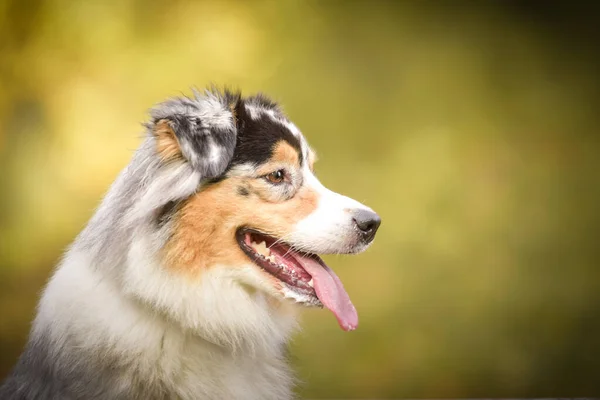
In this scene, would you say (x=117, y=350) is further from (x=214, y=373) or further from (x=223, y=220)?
(x=223, y=220)

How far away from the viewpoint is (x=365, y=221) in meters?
2.11

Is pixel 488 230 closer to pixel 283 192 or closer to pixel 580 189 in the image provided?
pixel 580 189

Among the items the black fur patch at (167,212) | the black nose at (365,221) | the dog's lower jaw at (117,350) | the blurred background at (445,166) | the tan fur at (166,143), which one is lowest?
the dog's lower jaw at (117,350)

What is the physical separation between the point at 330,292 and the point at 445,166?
8.57 ft

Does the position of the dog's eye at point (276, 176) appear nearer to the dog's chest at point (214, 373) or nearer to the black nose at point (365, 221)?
the black nose at point (365, 221)

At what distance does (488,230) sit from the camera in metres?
4.56

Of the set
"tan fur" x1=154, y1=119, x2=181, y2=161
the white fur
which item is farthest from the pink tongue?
"tan fur" x1=154, y1=119, x2=181, y2=161

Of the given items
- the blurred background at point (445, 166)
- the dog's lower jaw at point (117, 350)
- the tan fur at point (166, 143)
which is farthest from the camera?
the blurred background at point (445, 166)

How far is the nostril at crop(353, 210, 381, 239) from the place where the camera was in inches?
83.3

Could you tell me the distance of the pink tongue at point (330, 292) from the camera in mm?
2139

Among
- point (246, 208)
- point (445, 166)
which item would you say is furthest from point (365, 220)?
point (445, 166)

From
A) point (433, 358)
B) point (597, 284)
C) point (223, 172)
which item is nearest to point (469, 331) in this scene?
point (433, 358)

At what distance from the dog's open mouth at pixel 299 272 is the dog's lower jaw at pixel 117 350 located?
178 mm

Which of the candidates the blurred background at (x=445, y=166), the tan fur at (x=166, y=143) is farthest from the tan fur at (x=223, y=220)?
the blurred background at (x=445, y=166)
